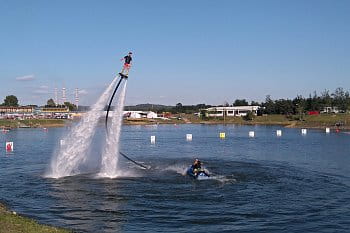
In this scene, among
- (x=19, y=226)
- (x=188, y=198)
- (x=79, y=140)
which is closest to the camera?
(x=19, y=226)

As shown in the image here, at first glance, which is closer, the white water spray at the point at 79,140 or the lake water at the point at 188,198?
the lake water at the point at 188,198

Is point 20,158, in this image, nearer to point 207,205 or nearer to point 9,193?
point 9,193

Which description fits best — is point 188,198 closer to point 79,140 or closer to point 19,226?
point 79,140

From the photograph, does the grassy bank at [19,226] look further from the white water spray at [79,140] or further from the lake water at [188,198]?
the white water spray at [79,140]

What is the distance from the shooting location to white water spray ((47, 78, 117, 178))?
146 ft

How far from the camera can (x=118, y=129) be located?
44.2 m

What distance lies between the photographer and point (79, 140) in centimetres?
4506

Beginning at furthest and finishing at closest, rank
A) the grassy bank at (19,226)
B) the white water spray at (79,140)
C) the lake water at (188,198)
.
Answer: the white water spray at (79,140), the lake water at (188,198), the grassy bank at (19,226)

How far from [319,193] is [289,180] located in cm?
717

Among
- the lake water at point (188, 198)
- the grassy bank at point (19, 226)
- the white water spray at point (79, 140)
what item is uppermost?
the white water spray at point (79, 140)

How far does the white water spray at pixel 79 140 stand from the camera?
44.4 m

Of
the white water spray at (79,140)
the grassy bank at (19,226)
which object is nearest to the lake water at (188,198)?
the white water spray at (79,140)

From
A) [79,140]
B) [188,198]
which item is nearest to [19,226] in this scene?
[188,198]

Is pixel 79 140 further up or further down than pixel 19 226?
further up
